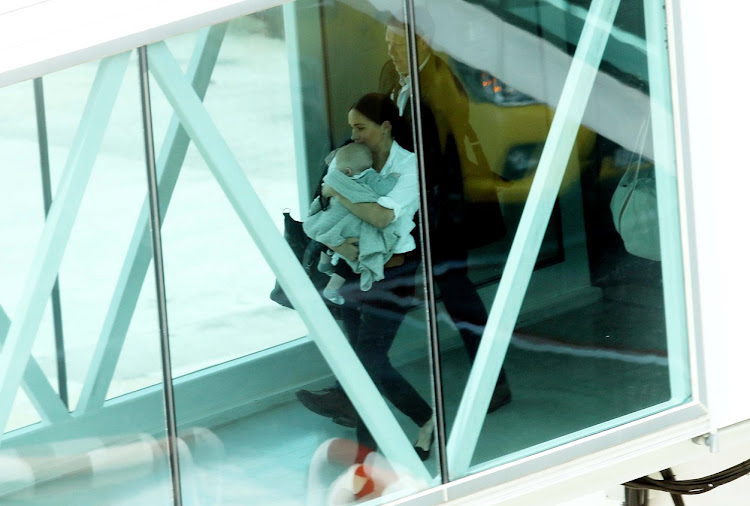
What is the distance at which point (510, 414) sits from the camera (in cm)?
386

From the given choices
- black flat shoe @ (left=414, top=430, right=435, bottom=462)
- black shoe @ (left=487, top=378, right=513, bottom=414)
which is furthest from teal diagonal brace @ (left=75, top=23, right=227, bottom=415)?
black shoe @ (left=487, top=378, right=513, bottom=414)

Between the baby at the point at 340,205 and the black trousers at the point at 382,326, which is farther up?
the baby at the point at 340,205

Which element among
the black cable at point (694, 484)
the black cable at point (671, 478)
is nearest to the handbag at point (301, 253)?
the black cable at point (694, 484)

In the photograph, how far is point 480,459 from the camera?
3.80m

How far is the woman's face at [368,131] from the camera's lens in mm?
3447

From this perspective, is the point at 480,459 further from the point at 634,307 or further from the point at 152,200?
the point at 152,200

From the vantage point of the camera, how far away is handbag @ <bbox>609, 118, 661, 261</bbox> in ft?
13.4

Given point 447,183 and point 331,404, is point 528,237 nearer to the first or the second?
point 447,183

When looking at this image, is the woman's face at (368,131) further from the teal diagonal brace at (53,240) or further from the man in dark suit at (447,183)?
the teal diagonal brace at (53,240)

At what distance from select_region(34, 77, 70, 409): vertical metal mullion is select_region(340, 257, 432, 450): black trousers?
0.96 meters

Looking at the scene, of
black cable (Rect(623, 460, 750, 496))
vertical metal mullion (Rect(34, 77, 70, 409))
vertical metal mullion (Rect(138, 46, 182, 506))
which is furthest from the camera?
black cable (Rect(623, 460, 750, 496))

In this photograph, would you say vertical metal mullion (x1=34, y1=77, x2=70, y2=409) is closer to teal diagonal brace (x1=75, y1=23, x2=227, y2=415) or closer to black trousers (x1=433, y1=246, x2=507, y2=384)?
teal diagonal brace (x1=75, y1=23, x2=227, y2=415)

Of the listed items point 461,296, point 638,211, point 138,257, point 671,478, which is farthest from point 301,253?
point 671,478

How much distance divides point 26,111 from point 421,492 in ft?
6.29
